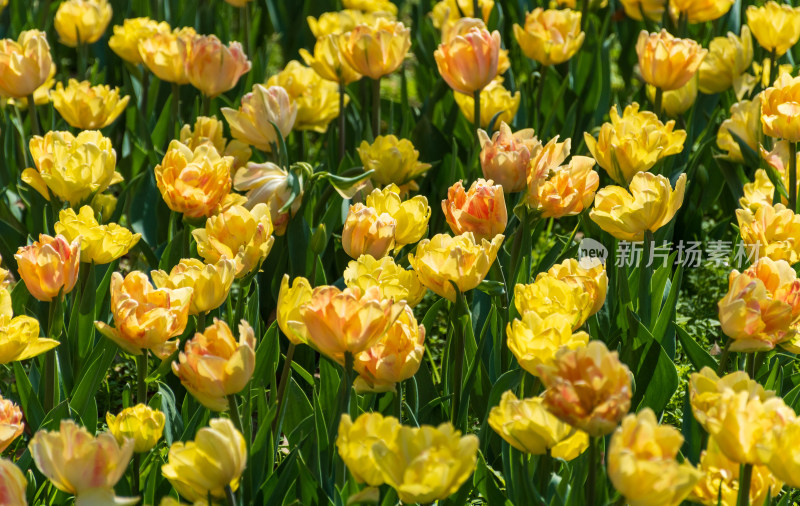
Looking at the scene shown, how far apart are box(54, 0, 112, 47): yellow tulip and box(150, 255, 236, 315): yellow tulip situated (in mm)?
1857

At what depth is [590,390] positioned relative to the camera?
1199 mm

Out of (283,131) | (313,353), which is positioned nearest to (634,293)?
(313,353)

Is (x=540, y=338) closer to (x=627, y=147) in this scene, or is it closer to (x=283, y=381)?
(x=283, y=381)

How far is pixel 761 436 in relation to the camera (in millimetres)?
1232

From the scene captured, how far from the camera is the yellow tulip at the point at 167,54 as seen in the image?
108 inches

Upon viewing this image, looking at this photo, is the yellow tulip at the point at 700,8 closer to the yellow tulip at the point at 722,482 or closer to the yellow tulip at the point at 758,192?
the yellow tulip at the point at 758,192

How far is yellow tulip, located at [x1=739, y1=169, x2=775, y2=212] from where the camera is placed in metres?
2.23

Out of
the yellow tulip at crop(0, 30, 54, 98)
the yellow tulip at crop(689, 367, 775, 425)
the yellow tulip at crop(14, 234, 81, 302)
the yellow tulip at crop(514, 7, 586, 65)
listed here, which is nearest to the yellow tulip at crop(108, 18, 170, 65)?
the yellow tulip at crop(0, 30, 54, 98)

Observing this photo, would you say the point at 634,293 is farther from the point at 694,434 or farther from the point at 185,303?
the point at 185,303

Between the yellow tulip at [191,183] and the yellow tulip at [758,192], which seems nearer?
the yellow tulip at [191,183]

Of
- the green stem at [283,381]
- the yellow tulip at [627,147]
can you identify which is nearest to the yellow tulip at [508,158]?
the yellow tulip at [627,147]

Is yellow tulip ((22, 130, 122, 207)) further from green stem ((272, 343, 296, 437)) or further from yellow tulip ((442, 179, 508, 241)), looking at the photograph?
yellow tulip ((442, 179, 508, 241))

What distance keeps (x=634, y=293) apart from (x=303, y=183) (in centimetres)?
79

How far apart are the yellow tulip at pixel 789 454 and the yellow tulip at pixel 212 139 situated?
1536 mm
